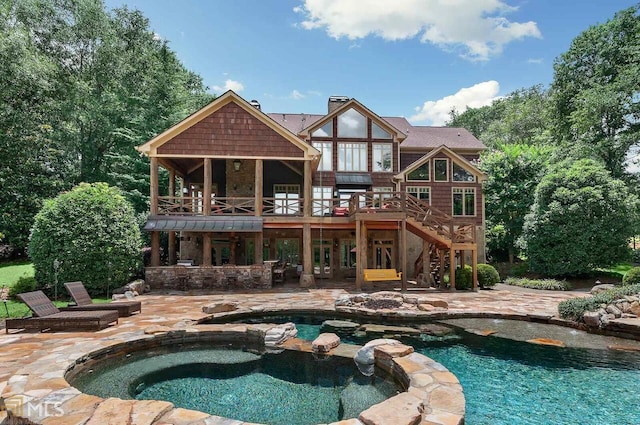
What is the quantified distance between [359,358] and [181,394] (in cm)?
305

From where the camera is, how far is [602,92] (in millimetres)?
24156

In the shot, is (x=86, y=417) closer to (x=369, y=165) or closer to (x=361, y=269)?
(x=361, y=269)

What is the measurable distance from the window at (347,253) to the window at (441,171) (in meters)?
6.11

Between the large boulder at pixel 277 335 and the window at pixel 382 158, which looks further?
the window at pixel 382 158

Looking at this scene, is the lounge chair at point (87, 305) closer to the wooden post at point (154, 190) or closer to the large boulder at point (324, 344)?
the large boulder at point (324, 344)

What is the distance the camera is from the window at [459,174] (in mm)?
21203

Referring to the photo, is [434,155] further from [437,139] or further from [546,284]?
[546,284]

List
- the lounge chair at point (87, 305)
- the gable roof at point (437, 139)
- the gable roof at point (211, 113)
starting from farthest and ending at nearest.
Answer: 1. the gable roof at point (437, 139)
2. the gable roof at point (211, 113)
3. the lounge chair at point (87, 305)

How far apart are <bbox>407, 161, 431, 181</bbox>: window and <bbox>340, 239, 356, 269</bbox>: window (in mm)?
4996

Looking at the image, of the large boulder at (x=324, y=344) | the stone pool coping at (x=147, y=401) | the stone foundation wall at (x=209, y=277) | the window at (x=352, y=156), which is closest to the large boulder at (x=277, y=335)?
the large boulder at (x=324, y=344)

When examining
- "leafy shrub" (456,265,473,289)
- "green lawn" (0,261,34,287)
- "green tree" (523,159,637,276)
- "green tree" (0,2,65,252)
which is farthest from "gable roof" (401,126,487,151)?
"green tree" (0,2,65,252)

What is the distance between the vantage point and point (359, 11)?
1457 cm

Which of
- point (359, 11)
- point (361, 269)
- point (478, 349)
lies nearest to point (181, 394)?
point (478, 349)

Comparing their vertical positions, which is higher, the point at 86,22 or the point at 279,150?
the point at 86,22
